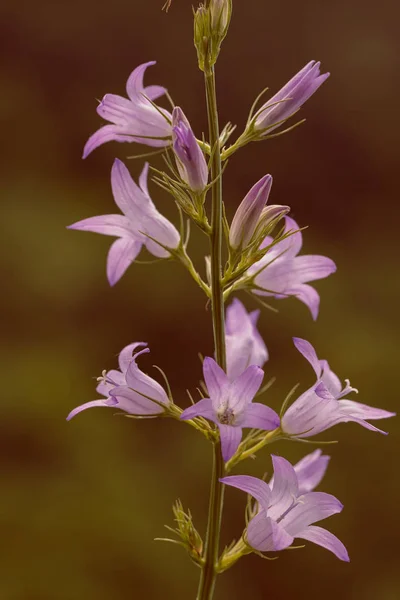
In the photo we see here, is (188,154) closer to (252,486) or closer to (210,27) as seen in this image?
(210,27)

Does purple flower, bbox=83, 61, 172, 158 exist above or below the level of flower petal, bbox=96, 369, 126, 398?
above

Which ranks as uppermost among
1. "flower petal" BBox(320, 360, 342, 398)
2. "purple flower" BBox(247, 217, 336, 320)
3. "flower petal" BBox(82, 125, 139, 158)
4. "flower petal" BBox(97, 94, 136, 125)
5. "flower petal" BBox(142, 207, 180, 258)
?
"flower petal" BBox(97, 94, 136, 125)

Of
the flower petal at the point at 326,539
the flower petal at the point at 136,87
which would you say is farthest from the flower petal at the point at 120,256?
the flower petal at the point at 326,539

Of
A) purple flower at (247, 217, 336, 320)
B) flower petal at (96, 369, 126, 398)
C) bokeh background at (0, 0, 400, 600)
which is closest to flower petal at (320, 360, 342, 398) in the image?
purple flower at (247, 217, 336, 320)

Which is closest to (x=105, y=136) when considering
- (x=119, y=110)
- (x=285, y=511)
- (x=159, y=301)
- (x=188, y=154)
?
(x=119, y=110)

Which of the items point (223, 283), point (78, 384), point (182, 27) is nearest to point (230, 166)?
point (182, 27)

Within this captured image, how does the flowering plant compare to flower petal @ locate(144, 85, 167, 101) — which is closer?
the flowering plant

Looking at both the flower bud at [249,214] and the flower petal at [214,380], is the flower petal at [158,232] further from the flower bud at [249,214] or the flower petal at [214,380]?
the flower petal at [214,380]

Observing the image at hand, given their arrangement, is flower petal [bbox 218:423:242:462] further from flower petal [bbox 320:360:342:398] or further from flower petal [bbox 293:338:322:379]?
flower petal [bbox 320:360:342:398]
